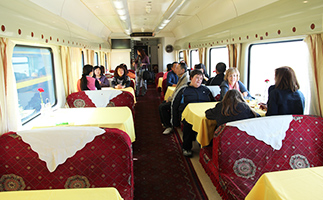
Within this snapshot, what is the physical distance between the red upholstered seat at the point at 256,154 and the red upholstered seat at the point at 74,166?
0.94 meters

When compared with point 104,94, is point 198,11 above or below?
above

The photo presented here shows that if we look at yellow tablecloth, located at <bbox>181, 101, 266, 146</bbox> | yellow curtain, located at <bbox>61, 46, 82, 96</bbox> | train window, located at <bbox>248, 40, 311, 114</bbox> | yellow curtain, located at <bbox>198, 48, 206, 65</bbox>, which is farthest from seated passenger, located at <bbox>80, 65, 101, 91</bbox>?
yellow curtain, located at <bbox>198, 48, 206, 65</bbox>

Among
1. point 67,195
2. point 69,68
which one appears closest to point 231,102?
point 67,195

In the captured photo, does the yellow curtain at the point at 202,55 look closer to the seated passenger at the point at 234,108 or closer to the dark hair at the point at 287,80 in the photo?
the dark hair at the point at 287,80

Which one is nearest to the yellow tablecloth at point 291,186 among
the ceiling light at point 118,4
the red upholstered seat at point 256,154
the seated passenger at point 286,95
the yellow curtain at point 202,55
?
the red upholstered seat at point 256,154

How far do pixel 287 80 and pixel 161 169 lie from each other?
84.1 inches

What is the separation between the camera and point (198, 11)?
23.4 ft

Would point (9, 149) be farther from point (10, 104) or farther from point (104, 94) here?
point (104, 94)

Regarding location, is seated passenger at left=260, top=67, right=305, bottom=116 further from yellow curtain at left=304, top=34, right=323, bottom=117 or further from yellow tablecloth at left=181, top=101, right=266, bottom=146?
yellow tablecloth at left=181, top=101, right=266, bottom=146

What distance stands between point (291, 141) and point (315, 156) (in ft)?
1.04

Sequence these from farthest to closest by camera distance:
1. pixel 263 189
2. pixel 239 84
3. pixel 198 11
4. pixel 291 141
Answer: pixel 198 11, pixel 239 84, pixel 291 141, pixel 263 189

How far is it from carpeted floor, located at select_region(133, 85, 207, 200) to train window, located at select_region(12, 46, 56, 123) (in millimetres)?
1823

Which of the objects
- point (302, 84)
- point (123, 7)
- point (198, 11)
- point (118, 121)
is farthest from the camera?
point (198, 11)

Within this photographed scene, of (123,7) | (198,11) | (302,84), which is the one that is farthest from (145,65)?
(302,84)
